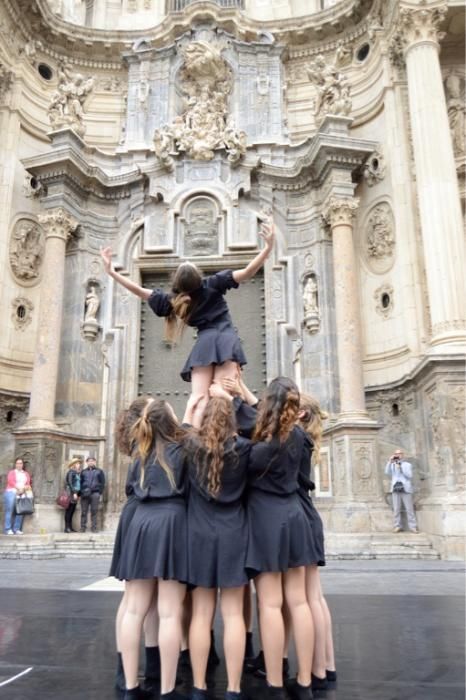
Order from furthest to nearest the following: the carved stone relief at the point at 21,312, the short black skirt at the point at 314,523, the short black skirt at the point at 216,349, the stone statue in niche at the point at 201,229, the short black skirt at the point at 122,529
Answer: the stone statue in niche at the point at 201,229
the carved stone relief at the point at 21,312
the short black skirt at the point at 216,349
the short black skirt at the point at 314,523
the short black skirt at the point at 122,529

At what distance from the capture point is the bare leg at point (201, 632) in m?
3.04

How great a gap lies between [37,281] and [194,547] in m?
15.2

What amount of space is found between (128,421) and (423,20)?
14.7 m

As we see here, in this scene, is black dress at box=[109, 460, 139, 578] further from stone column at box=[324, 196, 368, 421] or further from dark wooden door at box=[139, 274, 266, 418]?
dark wooden door at box=[139, 274, 266, 418]

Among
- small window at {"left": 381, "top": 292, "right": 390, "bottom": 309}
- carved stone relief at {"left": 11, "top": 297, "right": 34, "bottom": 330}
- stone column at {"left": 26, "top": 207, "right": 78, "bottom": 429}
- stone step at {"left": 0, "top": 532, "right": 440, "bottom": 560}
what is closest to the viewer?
stone step at {"left": 0, "top": 532, "right": 440, "bottom": 560}

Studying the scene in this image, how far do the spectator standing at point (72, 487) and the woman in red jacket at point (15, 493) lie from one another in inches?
35.1

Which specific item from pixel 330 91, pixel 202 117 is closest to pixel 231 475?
pixel 330 91

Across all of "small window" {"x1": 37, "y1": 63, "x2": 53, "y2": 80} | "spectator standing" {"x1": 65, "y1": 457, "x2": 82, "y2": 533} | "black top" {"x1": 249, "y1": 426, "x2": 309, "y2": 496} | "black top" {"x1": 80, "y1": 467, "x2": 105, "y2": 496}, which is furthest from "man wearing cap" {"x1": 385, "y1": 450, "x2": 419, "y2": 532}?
"small window" {"x1": 37, "y1": 63, "x2": 53, "y2": 80}

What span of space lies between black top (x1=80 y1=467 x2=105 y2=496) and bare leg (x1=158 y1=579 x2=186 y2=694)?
35.1 ft

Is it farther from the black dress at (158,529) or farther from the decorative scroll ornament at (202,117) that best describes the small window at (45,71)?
the black dress at (158,529)

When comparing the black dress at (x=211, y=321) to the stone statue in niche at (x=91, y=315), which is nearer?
the black dress at (x=211, y=321)

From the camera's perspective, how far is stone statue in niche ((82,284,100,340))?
53.3 feet

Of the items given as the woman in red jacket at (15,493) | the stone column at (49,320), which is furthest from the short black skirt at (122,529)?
the stone column at (49,320)

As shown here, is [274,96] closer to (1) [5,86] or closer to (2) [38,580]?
(1) [5,86]
